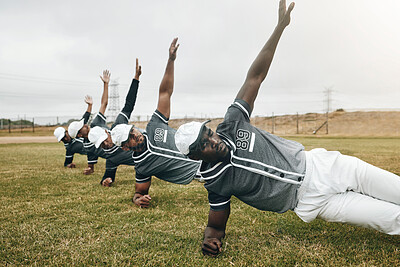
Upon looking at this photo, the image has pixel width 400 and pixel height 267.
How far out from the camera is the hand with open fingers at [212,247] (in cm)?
285

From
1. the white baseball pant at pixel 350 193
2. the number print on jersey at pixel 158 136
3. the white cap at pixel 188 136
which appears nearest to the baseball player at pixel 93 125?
the number print on jersey at pixel 158 136

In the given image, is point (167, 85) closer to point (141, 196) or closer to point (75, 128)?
point (141, 196)

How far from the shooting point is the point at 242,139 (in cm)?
278

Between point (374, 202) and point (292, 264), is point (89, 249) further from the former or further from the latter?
point (374, 202)

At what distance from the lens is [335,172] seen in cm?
284

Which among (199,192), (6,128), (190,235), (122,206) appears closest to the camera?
(190,235)

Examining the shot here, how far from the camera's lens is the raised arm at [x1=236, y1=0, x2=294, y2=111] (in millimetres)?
2936

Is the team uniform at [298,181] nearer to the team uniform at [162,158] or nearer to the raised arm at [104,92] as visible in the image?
the team uniform at [162,158]

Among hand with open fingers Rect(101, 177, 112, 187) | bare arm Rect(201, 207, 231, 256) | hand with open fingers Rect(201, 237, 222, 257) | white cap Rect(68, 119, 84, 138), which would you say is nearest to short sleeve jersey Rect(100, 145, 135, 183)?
hand with open fingers Rect(101, 177, 112, 187)

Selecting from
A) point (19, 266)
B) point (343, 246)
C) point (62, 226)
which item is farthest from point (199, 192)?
point (19, 266)

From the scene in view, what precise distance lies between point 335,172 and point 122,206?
3333 millimetres

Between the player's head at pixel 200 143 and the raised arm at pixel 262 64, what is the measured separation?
23.2 inches

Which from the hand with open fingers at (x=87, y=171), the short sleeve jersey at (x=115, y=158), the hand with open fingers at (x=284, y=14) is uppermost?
the hand with open fingers at (x=284, y=14)

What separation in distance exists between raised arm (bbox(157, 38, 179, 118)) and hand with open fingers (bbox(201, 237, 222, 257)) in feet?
7.93
